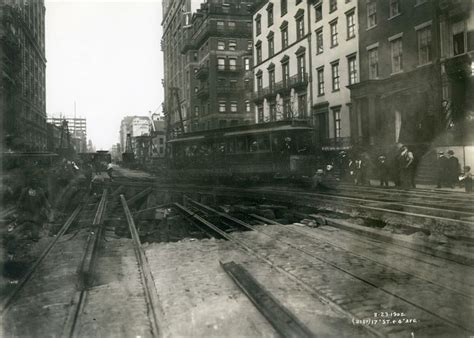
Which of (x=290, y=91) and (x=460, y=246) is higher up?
(x=290, y=91)

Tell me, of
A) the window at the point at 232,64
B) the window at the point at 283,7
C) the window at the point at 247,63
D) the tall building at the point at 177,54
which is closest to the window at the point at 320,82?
the window at the point at 283,7

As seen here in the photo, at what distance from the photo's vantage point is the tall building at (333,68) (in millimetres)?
25484

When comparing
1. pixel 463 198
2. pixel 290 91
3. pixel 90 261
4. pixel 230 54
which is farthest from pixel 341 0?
pixel 230 54

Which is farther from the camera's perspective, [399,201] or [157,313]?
[399,201]

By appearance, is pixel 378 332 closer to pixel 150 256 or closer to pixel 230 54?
pixel 150 256

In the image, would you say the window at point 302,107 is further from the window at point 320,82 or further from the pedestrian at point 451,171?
the pedestrian at point 451,171

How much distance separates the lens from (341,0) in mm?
25297

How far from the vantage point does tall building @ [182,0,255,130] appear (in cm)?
5478

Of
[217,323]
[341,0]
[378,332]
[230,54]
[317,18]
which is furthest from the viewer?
[230,54]

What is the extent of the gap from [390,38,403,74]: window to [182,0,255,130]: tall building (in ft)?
106

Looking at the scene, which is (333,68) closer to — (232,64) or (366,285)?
(366,285)

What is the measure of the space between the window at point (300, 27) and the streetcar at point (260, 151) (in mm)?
12750

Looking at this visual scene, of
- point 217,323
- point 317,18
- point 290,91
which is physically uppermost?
point 317,18

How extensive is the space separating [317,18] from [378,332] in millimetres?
27881
